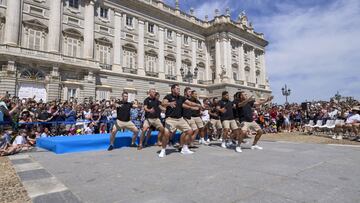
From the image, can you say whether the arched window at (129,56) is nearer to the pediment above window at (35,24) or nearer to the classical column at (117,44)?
the classical column at (117,44)

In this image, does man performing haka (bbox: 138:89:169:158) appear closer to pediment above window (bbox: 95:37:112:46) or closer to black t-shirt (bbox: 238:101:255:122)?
black t-shirt (bbox: 238:101:255:122)

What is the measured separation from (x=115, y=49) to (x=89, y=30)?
365 centimetres

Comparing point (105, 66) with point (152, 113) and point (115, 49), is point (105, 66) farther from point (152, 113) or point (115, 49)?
point (152, 113)

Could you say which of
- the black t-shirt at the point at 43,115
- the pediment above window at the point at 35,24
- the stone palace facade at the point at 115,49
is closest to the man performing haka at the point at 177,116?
the black t-shirt at the point at 43,115

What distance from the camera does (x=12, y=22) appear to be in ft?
68.1

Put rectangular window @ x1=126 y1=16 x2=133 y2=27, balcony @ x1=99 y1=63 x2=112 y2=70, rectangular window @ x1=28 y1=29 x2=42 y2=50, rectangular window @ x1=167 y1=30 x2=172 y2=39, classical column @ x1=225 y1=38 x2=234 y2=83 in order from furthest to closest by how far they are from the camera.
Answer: classical column @ x1=225 y1=38 x2=234 y2=83, rectangular window @ x1=167 y1=30 x2=172 y2=39, rectangular window @ x1=126 y1=16 x2=133 y2=27, balcony @ x1=99 y1=63 x2=112 y2=70, rectangular window @ x1=28 y1=29 x2=42 y2=50

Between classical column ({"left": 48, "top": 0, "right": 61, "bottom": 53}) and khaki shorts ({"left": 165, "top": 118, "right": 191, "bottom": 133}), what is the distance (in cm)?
2013

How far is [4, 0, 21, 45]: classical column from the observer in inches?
808

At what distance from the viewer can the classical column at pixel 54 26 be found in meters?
23.0

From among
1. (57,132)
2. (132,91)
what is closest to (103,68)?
(132,91)

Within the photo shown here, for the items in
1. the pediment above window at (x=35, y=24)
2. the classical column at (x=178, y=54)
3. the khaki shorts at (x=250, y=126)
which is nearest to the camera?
the khaki shorts at (x=250, y=126)

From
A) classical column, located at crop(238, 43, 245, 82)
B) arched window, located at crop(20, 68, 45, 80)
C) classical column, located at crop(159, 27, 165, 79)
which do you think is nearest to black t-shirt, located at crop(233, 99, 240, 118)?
arched window, located at crop(20, 68, 45, 80)

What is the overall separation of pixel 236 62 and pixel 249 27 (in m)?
9.27

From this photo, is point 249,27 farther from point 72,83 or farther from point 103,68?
point 72,83
